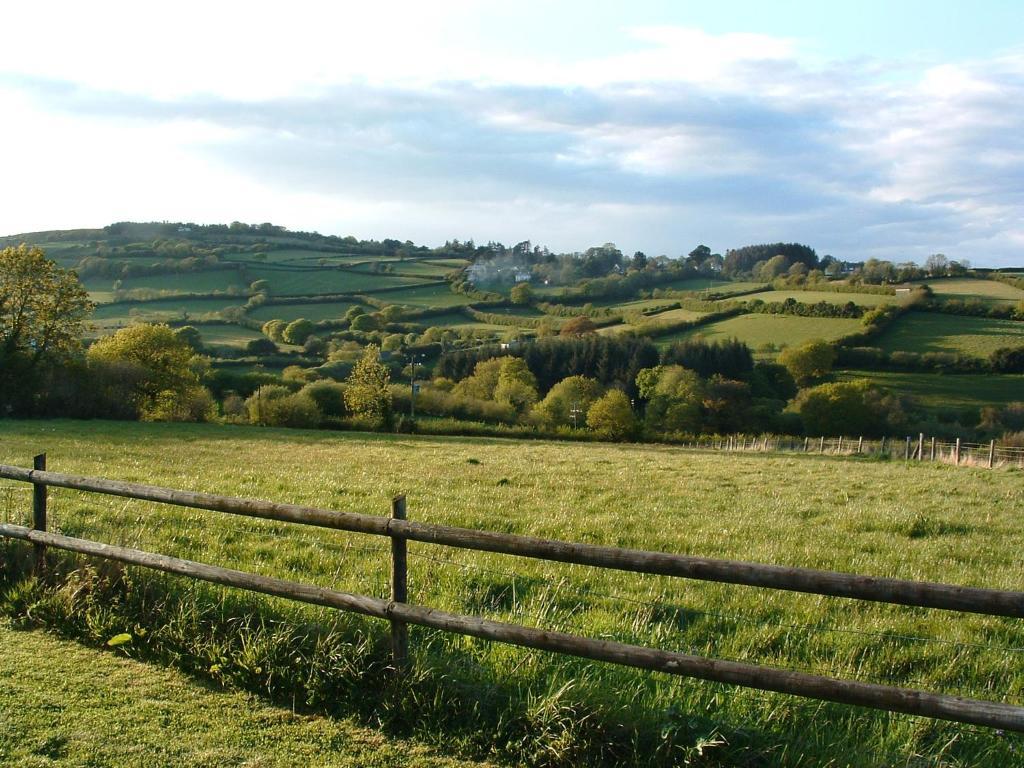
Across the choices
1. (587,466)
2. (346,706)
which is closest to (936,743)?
(346,706)

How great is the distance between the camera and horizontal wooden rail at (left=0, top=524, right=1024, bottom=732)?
13.8 feet

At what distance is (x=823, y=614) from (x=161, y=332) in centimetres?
5640

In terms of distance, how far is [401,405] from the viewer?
Answer: 73000 millimetres

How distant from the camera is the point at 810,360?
82.2 metres

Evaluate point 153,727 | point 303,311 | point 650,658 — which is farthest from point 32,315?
point 303,311

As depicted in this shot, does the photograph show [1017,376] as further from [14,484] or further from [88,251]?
[88,251]

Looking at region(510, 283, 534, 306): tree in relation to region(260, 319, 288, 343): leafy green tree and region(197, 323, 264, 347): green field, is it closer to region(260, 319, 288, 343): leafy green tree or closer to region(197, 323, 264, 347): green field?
region(260, 319, 288, 343): leafy green tree

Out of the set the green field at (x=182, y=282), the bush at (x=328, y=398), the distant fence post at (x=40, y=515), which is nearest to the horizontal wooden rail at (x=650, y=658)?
the distant fence post at (x=40, y=515)

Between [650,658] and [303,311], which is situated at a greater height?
[303,311]

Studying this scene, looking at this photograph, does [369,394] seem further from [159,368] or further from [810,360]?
[810,360]

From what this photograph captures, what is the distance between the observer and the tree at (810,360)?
269 ft

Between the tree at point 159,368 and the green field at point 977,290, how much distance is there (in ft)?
261

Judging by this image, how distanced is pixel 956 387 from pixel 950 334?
10.6 meters

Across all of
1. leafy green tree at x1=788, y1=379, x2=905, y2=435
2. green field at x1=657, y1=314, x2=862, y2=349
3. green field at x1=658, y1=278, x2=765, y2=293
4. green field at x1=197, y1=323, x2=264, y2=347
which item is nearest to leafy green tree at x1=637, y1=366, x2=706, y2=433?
leafy green tree at x1=788, y1=379, x2=905, y2=435
